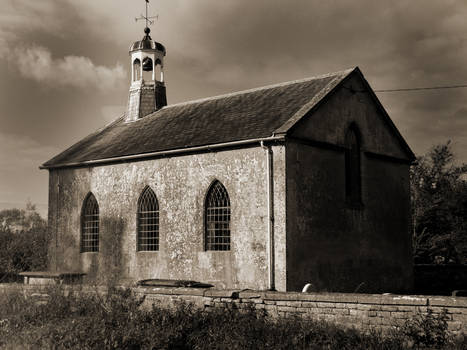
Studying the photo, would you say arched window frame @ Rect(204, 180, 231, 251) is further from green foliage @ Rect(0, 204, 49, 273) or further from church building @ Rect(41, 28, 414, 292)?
green foliage @ Rect(0, 204, 49, 273)

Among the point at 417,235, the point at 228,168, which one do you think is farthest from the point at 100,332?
the point at 417,235

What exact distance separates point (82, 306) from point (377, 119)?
13.2 meters

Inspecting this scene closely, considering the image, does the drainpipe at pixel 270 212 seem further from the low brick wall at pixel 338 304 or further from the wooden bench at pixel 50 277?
the wooden bench at pixel 50 277

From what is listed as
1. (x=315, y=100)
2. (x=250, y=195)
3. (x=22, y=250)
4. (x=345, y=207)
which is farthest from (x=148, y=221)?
(x=22, y=250)

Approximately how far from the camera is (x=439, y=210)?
30062 mm

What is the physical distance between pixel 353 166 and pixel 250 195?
4.69 metres

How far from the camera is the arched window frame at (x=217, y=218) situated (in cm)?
1822

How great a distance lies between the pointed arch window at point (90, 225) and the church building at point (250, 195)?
0.05 metres

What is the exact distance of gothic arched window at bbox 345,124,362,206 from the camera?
65.2ft

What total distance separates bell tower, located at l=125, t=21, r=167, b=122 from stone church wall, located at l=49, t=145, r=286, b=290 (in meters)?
4.84

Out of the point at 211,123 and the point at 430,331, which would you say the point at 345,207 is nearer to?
the point at 211,123

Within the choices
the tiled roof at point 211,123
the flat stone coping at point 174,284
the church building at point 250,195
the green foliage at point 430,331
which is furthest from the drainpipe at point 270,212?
the green foliage at point 430,331

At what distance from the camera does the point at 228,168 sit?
18.1 meters

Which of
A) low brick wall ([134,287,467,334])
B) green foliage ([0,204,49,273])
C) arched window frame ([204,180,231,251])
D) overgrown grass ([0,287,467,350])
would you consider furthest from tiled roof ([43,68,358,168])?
overgrown grass ([0,287,467,350])
